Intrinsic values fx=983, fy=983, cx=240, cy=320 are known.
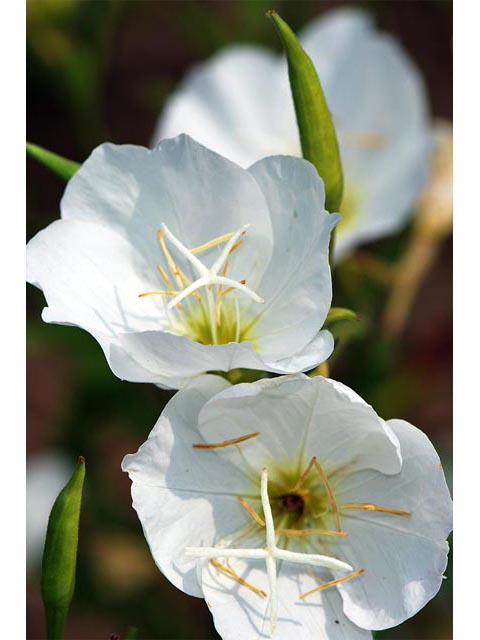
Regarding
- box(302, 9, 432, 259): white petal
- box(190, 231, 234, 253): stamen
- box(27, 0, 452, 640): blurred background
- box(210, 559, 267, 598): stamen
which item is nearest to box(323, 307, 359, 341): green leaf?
box(190, 231, 234, 253): stamen

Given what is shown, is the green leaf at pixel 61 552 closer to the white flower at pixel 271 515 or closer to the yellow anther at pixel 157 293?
the white flower at pixel 271 515

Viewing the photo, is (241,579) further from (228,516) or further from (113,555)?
(113,555)

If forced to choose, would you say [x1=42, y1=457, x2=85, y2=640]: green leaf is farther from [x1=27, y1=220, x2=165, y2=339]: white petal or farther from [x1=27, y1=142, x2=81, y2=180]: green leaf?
[x1=27, y1=142, x2=81, y2=180]: green leaf

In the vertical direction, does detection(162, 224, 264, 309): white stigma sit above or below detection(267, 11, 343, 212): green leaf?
below

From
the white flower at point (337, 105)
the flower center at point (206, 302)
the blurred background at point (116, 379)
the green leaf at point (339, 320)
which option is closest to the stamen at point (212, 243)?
the flower center at point (206, 302)

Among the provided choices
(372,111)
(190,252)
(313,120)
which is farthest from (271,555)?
(372,111)

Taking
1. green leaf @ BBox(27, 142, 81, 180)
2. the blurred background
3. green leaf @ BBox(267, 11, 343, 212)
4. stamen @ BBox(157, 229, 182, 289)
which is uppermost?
green leaf @ BBox(267, 11, 343, 212)

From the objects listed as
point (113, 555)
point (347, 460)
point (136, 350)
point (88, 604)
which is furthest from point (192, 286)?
point (113, 555)
